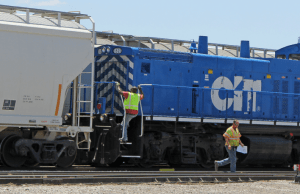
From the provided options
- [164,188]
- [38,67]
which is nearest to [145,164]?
[38,67]

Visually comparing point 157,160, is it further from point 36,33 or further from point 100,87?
point 36,33

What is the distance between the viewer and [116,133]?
13.7 meters

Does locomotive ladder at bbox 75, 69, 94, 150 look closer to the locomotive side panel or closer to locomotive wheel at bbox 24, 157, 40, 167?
the locomotive side panel

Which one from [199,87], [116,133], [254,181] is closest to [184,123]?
[199,87]

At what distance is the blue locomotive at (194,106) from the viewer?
569 inches

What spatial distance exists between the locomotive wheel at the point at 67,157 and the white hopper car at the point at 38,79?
3cm

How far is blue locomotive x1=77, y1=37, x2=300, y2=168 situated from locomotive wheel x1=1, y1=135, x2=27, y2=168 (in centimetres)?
201

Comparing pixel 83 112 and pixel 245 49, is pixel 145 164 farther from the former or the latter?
pixel 245 49

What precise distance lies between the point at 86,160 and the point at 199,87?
450 centimetres

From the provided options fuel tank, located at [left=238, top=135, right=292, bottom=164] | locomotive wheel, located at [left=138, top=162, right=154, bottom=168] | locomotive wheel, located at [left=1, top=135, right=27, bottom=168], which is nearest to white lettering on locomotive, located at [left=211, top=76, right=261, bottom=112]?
fuel tank, located at [left=238, top=135, right=292, bottom=164]

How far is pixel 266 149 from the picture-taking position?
53.7 feet

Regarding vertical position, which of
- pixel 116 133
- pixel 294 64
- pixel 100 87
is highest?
pixel 294 64

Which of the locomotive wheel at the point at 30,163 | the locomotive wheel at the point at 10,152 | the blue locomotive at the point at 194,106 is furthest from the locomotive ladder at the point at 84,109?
the locomotive wheel at the point at 10,152

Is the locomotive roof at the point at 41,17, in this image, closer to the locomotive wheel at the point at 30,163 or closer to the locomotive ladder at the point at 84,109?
the locomotive ladder at the point at 84,109
